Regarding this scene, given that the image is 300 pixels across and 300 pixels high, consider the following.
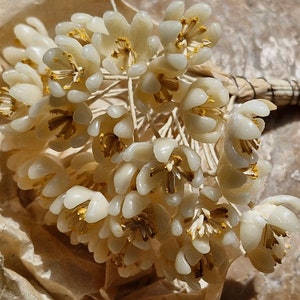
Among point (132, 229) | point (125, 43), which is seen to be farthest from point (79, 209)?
point (125, 43)

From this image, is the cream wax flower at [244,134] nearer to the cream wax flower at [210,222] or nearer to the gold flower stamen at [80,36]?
the cream wax flower at [210,222]

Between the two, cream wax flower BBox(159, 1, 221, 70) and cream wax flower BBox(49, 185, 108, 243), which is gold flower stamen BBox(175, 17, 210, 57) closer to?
cream wax flower BBox(159, 1, 221, 70)

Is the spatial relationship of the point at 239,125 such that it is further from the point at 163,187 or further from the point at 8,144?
the point at 8,144

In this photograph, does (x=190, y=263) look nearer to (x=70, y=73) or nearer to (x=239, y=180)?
(x=239, y=180)

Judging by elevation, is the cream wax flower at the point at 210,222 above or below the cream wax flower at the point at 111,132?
below

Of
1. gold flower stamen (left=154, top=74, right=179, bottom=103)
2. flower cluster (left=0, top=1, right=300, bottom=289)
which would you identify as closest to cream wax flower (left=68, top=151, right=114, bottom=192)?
flower cluster (left=0, top=1, right=300, bottom=289)

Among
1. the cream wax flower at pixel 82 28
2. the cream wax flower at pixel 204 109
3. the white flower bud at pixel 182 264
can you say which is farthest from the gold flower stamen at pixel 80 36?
the white flower bud at pixel 182 264

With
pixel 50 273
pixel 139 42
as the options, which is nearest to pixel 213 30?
pixel 139 42
